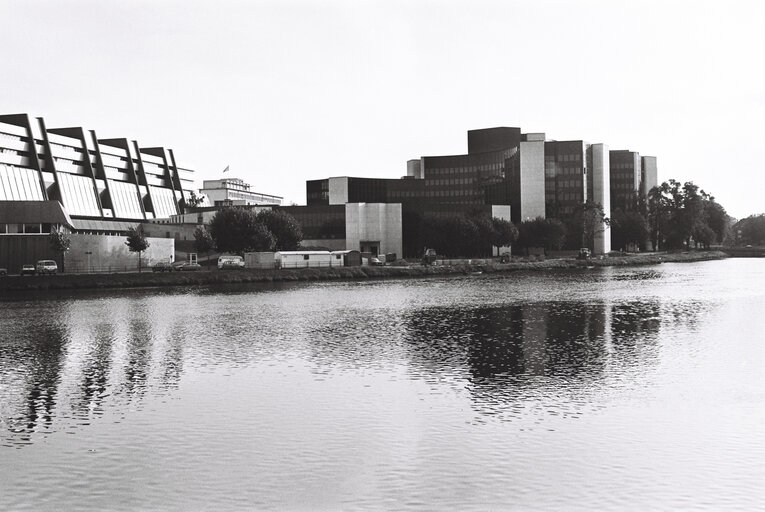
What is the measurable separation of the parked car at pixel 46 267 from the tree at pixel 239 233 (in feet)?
103

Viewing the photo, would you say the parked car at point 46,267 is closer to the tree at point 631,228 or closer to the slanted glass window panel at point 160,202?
the slanted glass window panel at point 160,202

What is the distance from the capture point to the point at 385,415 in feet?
76.8

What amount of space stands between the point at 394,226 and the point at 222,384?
13618 centimetres

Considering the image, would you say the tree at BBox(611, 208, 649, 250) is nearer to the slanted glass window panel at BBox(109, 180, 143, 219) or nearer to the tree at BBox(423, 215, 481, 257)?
the tree at BBox(423, 215, 481, 257)

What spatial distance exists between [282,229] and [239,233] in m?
10.7

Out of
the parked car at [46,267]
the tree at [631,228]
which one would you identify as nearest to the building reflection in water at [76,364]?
the parked car at [46,267]

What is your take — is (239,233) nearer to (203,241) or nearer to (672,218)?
(203,241)

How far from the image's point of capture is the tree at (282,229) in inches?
4953

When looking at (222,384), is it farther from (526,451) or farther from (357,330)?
(357,330)

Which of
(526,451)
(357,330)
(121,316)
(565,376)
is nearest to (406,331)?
(357,330)

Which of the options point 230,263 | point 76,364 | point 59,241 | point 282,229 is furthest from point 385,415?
point 282,229

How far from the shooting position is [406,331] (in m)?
45.1

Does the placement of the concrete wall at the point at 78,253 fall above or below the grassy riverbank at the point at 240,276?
above

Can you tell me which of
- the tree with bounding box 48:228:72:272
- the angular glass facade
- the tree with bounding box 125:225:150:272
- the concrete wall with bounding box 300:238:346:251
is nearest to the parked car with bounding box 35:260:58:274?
the tree with bounding box 48:228:72:272
